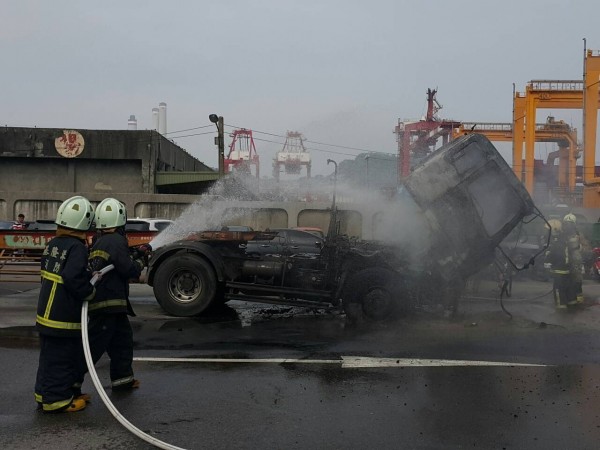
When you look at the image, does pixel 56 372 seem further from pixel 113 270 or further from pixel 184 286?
pixel 184 286

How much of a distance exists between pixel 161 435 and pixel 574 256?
8.56 metres

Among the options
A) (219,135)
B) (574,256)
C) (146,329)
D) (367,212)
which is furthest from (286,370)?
(219,135)

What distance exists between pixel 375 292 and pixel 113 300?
4146 millimetres

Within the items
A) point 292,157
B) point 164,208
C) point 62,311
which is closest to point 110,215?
point 62,311

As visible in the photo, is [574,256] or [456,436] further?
[574,256]

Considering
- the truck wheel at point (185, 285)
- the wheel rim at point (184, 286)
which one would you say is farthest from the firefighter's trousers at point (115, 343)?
the wheel rim at point (184, 286)

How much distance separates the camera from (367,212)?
1098 centimetres

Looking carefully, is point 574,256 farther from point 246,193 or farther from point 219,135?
point 219,135

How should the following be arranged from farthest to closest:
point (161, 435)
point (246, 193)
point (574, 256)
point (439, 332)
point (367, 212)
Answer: point (246, 193) < point (367, 212) < point (574, 256) < point (439, 332) < point (161, 435)

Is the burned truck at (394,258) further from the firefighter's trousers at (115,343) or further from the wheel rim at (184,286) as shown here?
the firefighter's trousers at (115,343)

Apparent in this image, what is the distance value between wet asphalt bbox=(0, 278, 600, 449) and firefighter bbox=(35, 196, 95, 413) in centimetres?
20

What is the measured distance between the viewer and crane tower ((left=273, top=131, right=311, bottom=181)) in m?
23.0

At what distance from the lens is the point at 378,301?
26.0 ft

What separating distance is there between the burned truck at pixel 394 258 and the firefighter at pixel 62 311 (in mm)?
3930
